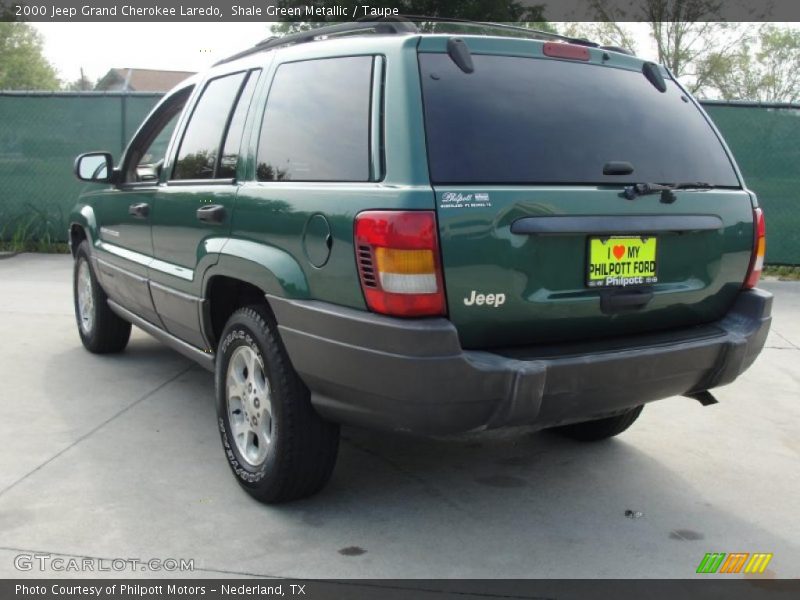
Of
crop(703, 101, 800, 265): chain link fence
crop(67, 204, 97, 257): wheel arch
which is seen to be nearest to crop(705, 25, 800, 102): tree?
crop(703, 101, 800, 265): chain link fence

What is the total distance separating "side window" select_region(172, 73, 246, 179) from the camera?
3.91m

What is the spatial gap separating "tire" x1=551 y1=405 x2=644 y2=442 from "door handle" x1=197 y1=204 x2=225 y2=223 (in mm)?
2065

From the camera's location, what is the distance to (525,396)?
273 cm

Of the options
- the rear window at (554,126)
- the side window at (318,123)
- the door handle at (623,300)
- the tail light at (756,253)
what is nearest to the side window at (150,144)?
the side window at (318,123)

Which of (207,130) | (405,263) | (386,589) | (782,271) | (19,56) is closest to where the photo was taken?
(405,263)

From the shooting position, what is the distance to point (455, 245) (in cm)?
271

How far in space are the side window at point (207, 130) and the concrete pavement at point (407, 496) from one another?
4.49 feet

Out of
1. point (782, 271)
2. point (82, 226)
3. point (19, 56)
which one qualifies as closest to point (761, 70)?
point (782, 271)

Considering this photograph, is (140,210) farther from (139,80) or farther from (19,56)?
(19,56)

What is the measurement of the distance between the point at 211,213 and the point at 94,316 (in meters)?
2.51

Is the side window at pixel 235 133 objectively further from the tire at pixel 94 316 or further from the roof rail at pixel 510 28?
the tire at pixel 94 316

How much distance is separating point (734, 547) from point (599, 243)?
1304 mm

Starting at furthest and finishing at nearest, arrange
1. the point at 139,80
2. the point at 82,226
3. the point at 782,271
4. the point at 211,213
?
the point at 139,80 → the point at 782,271 → the point at 82,226 → the point at 211,213

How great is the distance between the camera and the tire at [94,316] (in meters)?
5.69
